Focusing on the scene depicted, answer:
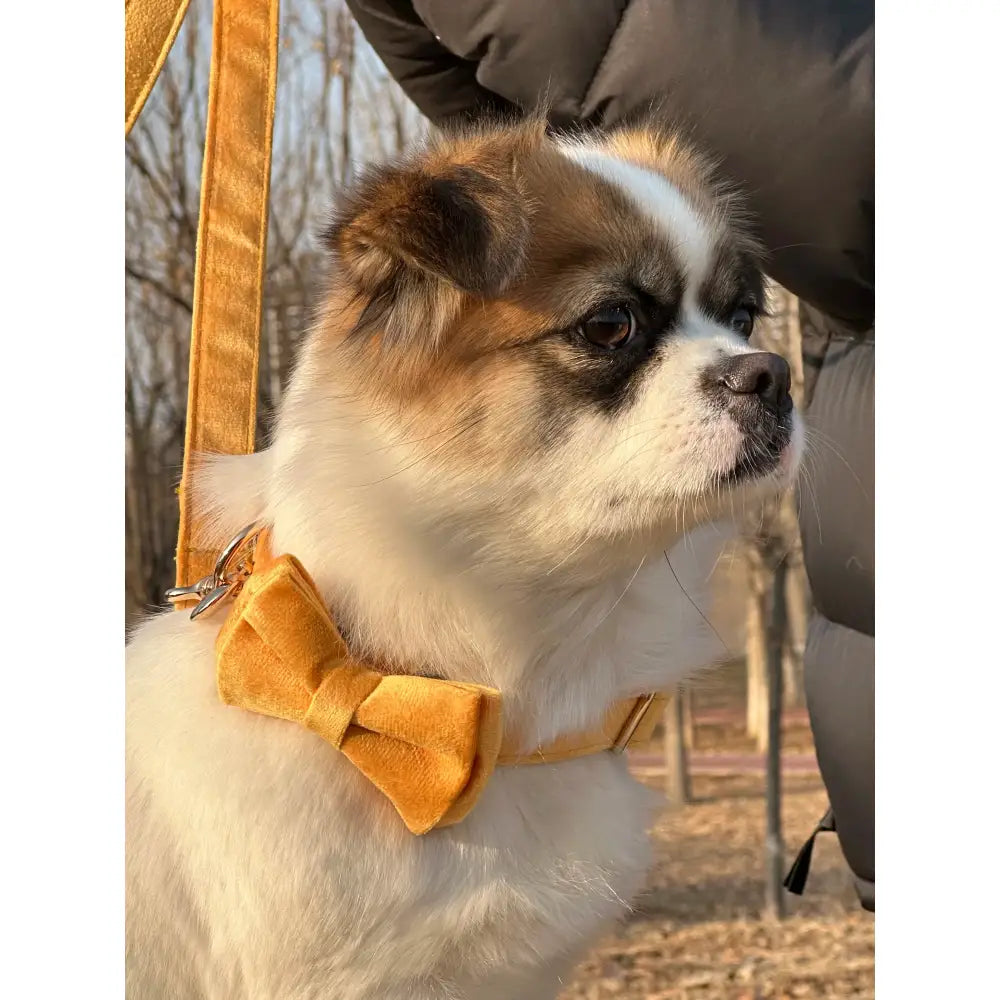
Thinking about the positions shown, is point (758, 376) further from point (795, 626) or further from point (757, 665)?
point (795, 626)

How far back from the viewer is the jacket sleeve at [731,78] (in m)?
1.00

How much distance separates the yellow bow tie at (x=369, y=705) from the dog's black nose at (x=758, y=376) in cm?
32

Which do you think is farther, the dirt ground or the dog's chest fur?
the dirt ground

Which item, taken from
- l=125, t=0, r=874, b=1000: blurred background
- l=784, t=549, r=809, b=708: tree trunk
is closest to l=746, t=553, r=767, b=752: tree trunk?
l=784, t=549, r=809, b=708: tree trunk

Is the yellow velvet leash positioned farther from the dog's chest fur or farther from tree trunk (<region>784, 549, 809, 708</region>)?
tree trunk (<region>784, 549, 809, 708</region>)

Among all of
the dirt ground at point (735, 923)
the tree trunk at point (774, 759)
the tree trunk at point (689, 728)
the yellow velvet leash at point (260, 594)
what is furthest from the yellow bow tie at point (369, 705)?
the tree trunk at point (689, 728)

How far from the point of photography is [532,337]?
0.87 meters

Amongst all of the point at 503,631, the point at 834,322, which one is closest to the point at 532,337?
the point at 503,631

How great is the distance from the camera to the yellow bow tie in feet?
2.74

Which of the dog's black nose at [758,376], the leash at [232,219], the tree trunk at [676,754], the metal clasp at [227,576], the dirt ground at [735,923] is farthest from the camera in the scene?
the tree trunk at [676,754]

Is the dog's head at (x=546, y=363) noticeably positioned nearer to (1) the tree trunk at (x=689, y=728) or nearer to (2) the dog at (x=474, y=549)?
(2) the dog at (x=474, y=549)

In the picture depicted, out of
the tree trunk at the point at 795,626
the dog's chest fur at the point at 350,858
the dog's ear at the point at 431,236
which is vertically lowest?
the tree trunk at the point at 795,626
